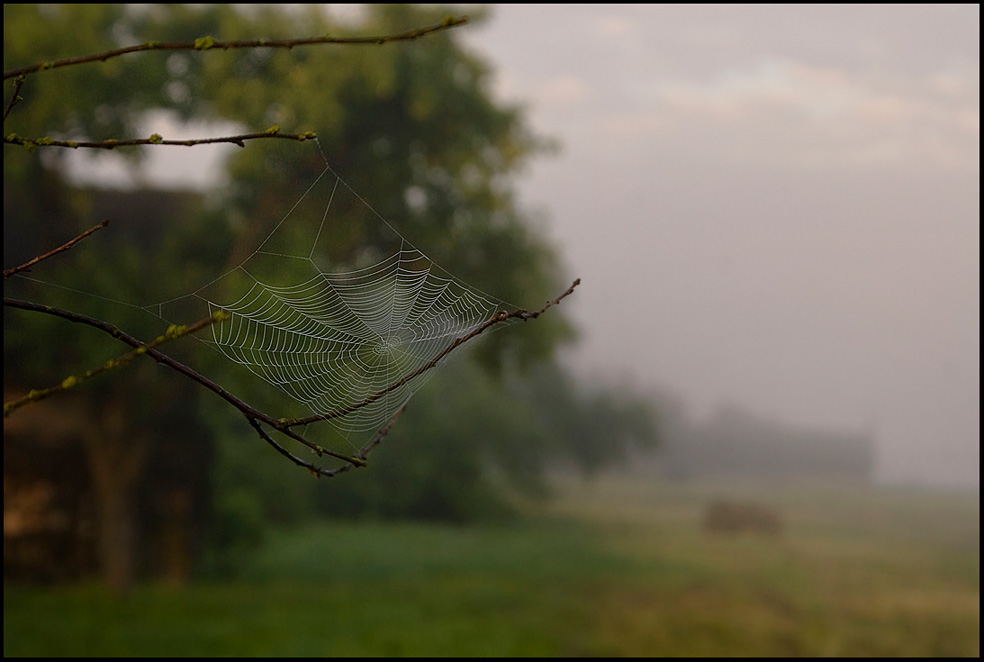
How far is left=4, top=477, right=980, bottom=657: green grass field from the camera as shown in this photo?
12539 millimetres

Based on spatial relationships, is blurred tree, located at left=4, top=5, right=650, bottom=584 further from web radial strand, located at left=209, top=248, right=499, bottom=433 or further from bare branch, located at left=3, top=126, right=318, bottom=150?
bare branch, located at left=3, top=126, right=318, bottom=150

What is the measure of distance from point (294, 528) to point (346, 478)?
20.0 feet

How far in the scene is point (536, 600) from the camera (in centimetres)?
1645

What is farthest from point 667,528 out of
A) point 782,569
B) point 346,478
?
point 346,478

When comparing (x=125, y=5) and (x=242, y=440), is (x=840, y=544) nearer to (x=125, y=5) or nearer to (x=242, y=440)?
(x=242, y=440)

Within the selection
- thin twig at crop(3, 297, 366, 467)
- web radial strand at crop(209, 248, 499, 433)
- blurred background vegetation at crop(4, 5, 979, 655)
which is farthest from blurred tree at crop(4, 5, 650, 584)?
thin twig at crop(3, 297, 366, 467)

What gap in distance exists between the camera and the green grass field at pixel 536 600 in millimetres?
12539

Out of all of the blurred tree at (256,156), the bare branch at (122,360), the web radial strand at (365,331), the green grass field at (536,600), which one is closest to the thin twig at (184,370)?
the bare branch at (122,360)

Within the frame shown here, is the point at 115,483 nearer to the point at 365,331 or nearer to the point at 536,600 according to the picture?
the point at 536,600

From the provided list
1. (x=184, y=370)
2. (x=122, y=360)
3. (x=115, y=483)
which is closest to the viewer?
(x=122, y=360)

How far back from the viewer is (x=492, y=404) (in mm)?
28469

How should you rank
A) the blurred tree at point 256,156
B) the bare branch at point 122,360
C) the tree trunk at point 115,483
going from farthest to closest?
the tree trunk at point 115,483 < the blurred tree at point 256,156 < the bare branch at point 122,360

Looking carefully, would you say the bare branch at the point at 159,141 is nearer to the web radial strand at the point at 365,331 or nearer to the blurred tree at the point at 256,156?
the web radial strand at the point at 365,331

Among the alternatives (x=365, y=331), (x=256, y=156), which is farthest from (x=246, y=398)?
(x=365, y=331)
